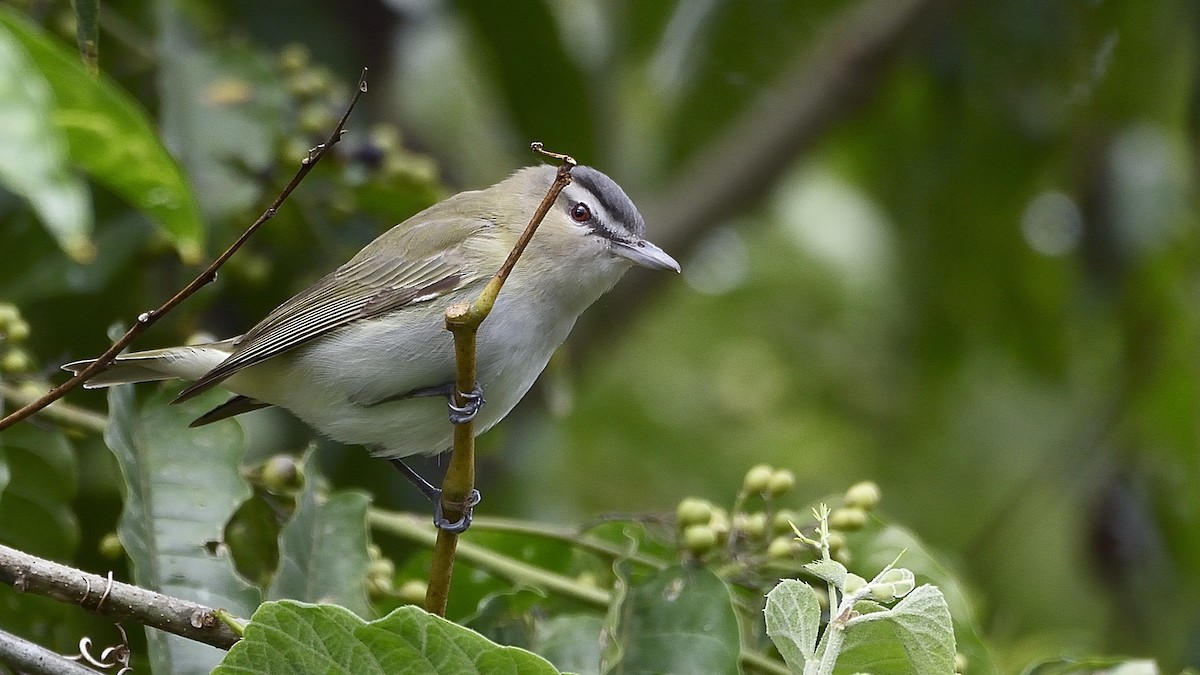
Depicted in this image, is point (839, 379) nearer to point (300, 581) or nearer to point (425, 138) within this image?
point (425, 138)

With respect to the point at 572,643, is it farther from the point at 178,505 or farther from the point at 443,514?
the point at 178,505

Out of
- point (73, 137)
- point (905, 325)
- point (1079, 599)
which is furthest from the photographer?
point (905, 325)

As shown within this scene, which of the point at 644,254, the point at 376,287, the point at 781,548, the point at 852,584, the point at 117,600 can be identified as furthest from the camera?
the point at 376,287

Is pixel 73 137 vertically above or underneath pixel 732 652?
above

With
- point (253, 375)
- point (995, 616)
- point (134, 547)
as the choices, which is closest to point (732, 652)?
point (134, 547)

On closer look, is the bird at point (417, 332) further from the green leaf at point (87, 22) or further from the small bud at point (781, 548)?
the green leaf at point (87, 22)

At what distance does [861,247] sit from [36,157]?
4.88 metres

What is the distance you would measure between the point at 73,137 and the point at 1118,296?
4.10m

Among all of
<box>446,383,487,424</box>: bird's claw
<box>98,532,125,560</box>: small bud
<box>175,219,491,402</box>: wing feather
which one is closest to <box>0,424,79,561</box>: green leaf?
<box>98,532,125,560</box>: small bud

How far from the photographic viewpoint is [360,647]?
2.07 meters

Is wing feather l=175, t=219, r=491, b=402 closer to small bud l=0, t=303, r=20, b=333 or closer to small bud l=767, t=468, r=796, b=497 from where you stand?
small bud l=0, t=303, r=20, b=333

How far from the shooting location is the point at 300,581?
2.64 metres

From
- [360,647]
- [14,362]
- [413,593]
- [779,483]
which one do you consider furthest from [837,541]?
[14,362]

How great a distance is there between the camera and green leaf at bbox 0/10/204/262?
2600 mm
